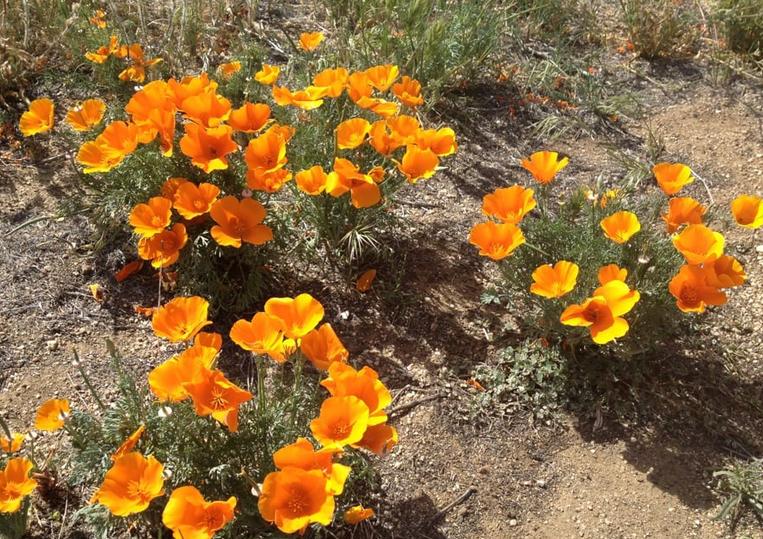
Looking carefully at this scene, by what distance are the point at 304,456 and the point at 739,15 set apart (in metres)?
3.52

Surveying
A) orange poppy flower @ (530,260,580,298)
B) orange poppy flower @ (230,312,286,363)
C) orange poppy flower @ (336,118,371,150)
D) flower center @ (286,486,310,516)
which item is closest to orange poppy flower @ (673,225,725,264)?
orange poppy flower @ (530,260,580,298)

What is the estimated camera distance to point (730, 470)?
2.26 m

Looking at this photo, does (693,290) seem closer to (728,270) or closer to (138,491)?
(728,270)

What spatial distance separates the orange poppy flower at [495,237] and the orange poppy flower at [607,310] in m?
0.27

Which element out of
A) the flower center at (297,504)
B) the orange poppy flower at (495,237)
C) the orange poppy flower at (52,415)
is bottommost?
the orange poppy flower at (52,415)

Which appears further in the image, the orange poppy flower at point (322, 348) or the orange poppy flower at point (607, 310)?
the orange poppy flower at point (607, 310)

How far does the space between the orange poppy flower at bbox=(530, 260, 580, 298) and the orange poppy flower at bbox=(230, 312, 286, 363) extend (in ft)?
2.51

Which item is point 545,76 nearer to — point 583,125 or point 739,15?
point 583,125

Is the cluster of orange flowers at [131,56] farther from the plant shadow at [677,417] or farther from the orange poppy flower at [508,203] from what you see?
the plant shadow at [677,417]

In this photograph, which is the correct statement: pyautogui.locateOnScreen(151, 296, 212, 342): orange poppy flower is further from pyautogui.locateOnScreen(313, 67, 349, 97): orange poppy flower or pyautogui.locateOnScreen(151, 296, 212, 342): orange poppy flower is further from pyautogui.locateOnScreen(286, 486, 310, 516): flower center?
pyautogui.locateOnScreen(313, 67, 349, 97): orange poppy flower

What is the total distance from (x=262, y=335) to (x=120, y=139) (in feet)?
2.77

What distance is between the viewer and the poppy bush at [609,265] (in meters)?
2.06

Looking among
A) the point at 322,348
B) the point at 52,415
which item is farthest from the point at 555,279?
the point at 52,415

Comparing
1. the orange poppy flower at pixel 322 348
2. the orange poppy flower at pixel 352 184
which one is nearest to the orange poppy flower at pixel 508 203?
the orange poppy flower at pixel 352 184
